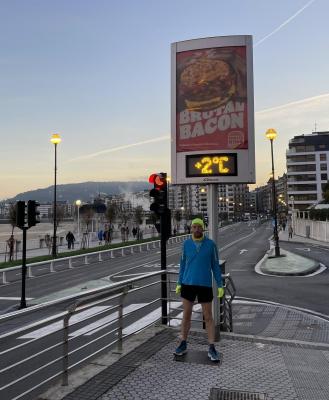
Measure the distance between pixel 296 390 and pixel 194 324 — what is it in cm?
472

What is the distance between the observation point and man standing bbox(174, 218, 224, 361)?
5883 mm

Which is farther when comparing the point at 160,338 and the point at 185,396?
the point at 160,338

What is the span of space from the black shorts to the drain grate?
1376mm

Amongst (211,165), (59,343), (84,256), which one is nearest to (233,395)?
(59,343)

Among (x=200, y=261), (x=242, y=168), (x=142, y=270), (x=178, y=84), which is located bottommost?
(x=142, y=270)

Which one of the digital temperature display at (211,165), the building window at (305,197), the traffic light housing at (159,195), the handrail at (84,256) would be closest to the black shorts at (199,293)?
the digital temperature display at (211,165)

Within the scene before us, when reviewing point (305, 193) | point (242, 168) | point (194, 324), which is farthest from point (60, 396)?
point (305, 193)

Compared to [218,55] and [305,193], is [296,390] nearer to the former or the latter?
[218,55]

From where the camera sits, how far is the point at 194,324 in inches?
369

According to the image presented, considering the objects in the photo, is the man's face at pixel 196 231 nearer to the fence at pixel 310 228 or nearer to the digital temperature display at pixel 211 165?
the digital temperature display at pixel 211 165

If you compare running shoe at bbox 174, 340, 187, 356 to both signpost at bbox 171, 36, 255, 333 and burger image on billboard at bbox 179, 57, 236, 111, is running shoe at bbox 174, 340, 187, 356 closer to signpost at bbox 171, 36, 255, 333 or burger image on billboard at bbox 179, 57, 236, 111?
signpost at bbox 171, 36, 255, 333

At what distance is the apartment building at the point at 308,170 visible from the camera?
404 feet

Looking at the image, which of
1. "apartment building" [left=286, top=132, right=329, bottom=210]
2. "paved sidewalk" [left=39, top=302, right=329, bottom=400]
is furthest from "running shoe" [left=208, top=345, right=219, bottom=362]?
"apartment building" [left=286, top=132, right=329, bottom=210]

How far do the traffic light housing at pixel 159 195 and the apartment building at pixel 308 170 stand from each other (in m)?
119
